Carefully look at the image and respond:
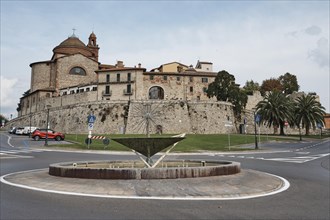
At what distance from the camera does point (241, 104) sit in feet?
213

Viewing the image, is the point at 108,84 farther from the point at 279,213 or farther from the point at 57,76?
the point at 279,213

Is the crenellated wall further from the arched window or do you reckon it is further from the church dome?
the church dome

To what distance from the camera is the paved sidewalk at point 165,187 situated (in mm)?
7812

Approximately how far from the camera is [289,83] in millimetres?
94312

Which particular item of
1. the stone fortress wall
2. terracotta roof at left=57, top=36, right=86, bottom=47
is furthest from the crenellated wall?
terracotta roof at left=57, top=36, right=86, bottom=47

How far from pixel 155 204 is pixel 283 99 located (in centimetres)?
5547

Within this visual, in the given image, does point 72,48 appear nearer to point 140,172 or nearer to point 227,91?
point 227,91

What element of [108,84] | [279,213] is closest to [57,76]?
[108,84]

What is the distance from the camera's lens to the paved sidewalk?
781 cm

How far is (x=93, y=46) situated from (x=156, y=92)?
121 ft

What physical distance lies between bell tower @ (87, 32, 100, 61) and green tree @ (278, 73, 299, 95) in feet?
202

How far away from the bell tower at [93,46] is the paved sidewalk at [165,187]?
88.8 m

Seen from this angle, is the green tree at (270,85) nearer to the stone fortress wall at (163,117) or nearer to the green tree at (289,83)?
the green tree at (289,83)

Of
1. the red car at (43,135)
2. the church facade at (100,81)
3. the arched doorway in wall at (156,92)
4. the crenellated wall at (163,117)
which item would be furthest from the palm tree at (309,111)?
the red car at (43,135)
